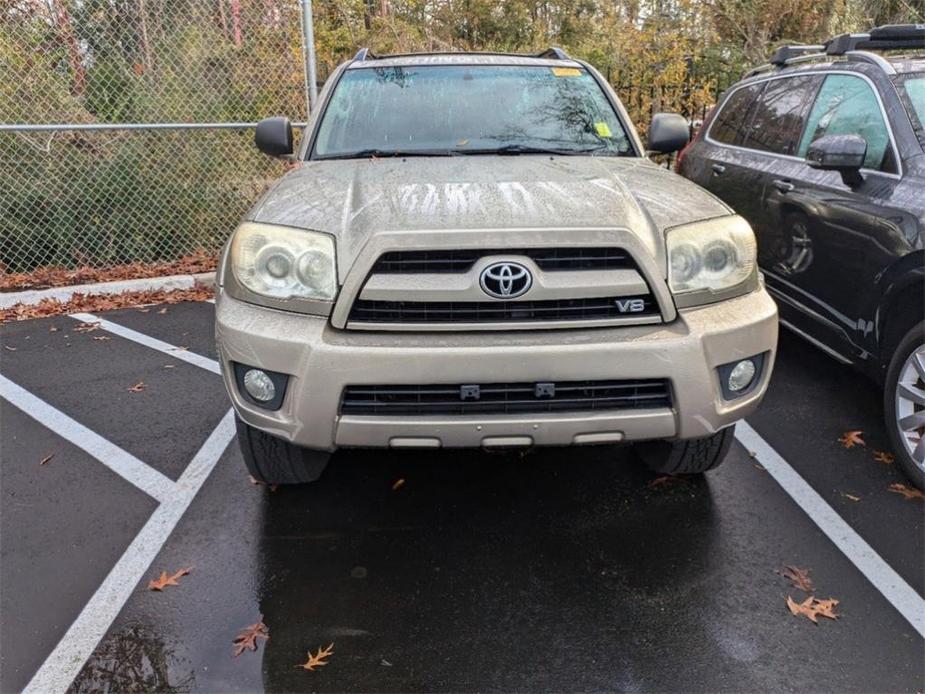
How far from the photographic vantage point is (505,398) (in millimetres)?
2539

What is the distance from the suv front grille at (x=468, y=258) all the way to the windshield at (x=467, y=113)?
3.96 feet

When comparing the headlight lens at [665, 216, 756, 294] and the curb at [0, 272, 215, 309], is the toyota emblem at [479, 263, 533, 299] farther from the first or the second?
the curb at [0, 272, 215, 309]

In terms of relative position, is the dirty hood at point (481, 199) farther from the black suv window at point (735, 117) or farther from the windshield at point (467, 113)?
the black suv window at point (735, 117)

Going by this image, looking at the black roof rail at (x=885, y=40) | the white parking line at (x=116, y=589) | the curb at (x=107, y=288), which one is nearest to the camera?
the white parking line at (x=116, y=589)

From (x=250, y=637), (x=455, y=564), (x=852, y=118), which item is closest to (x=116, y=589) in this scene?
(x=250, y=637)

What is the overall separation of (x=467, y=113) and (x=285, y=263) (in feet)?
5.40

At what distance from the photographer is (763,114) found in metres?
5.04

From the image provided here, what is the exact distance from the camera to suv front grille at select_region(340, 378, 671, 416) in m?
2.49

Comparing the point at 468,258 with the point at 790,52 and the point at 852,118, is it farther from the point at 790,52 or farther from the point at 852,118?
the point at 790,52

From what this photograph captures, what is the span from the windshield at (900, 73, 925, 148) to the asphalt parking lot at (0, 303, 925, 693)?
1.56m

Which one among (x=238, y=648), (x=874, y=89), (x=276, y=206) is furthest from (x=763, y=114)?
(x=238, y=648)

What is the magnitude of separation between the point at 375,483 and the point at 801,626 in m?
1.85

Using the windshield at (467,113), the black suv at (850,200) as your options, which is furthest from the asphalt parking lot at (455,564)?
the windshield at (467,113)

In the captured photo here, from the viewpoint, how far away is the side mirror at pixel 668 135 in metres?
4.11
